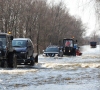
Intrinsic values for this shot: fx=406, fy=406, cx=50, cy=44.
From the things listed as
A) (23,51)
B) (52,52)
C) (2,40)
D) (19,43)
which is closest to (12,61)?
(2,40)

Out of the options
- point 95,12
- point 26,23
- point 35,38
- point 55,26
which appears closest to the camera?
point 95,12

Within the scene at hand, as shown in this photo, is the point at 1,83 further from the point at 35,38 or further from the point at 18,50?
the point at 35,38

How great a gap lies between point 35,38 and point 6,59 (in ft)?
175

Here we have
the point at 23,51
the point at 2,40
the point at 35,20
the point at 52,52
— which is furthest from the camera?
the point at 35,20

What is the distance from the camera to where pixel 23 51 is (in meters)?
27.8

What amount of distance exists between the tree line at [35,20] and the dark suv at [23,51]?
3137 cm

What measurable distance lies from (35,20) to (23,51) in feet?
148

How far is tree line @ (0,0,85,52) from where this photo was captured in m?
62.4

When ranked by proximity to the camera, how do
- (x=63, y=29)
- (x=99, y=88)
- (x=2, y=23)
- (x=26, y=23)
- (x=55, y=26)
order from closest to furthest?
(x=99, y=88) → (x=2, y=23) → (x=26, y=23) → (x=55, y=26) → (x=63, y=29)

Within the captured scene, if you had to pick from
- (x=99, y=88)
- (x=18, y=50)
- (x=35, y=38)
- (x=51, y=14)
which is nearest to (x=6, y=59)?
(x=18, y=50)

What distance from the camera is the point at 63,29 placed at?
9581cm

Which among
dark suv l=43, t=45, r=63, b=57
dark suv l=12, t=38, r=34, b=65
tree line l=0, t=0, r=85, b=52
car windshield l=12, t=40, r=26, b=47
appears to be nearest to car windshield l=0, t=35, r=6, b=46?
dark suv l=12, t=38, r=34, b=65

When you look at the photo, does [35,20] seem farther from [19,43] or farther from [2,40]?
[2,40]

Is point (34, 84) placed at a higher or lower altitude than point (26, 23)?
lower
